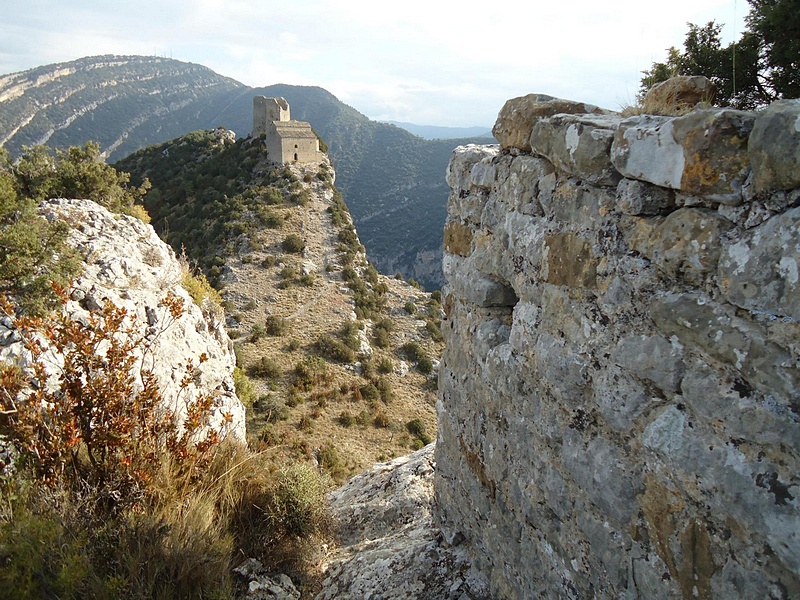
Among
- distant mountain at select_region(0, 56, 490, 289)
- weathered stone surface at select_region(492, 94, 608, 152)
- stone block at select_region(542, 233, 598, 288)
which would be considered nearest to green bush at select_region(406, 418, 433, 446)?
weathered stone surface at select_region(492, 94, 608, 152)

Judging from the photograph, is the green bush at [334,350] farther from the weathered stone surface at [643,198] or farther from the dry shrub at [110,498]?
the weathered stone surface at [643,198]

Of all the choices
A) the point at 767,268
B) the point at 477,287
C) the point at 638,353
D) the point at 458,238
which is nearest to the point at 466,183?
the point at 458,238

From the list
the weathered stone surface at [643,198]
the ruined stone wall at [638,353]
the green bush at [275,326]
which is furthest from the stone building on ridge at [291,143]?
the weathered stone surface at [643,198]

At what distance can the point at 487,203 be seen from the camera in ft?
10.1

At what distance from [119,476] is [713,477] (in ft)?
10.8

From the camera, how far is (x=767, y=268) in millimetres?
1427

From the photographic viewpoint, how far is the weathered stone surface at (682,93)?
2.15 metres

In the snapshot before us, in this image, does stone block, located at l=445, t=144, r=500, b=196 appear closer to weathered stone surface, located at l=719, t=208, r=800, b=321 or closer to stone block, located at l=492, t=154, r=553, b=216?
stone block, located at l=492, t=154, r=553, b=216

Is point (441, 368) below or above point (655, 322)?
below

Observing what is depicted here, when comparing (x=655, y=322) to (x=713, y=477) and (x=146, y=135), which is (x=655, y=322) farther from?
(x=146, y=135)

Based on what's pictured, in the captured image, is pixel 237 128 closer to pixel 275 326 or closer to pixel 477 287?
pixel 275 326

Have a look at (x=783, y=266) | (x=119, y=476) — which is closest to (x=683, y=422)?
(x=783, y=266)

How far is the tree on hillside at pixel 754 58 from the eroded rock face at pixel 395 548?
3518 millimetres

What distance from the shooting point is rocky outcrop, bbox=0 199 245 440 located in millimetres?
6039
